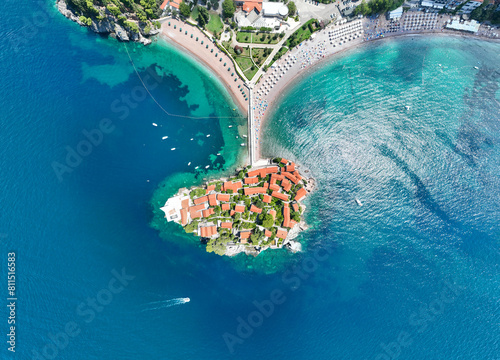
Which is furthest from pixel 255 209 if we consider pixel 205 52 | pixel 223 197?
pixel 205 52

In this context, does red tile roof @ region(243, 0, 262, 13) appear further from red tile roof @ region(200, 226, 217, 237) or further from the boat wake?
the boat wake

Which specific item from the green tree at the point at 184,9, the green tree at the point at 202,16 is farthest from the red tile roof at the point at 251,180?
the green tree at the point at 184,9

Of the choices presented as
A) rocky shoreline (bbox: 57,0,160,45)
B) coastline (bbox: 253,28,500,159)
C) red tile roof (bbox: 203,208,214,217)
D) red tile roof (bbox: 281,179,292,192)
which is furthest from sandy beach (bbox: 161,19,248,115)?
red tile roof (bbox: 203,208,214,217)

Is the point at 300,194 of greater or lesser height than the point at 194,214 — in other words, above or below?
above

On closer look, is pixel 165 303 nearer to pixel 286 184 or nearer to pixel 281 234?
pixel 281 234

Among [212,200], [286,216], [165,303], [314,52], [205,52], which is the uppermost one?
[314,52]

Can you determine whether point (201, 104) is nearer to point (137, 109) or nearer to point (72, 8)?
point (137, 109)
